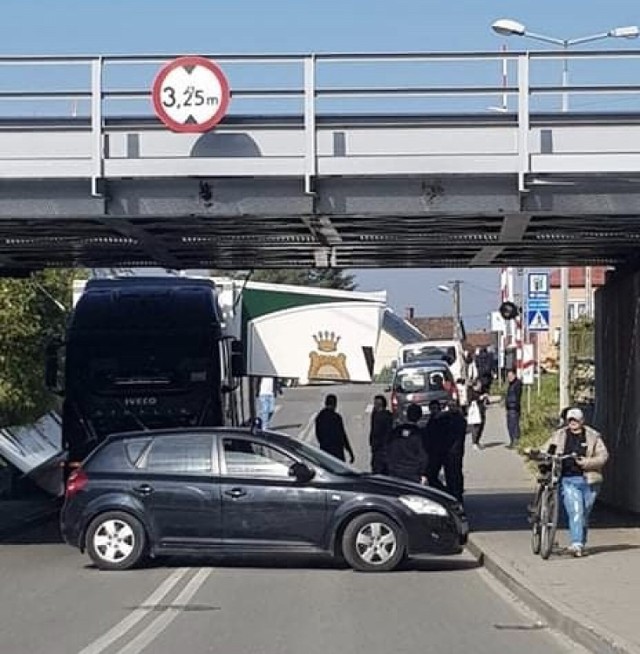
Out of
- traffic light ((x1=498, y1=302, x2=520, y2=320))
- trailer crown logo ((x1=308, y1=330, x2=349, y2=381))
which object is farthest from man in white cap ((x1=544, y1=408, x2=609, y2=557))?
traffic light ((x1=498, y1=302, x2=520, y2=320))

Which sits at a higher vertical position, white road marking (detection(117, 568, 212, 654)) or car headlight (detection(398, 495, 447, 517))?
car headlight (detection(398, 495, 447, 517))

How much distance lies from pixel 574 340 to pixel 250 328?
42.0 ft

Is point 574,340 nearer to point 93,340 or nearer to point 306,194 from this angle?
point 93,340

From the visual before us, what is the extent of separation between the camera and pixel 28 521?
24766 mm

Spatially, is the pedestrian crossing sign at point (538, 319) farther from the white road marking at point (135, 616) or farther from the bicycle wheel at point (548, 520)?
the white road marking at point (135, 616)

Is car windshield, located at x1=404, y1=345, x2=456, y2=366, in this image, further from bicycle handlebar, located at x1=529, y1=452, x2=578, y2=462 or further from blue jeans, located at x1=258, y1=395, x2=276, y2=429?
bicycle handlebar, located at x1=529, y1=452, x2=578, y2=462

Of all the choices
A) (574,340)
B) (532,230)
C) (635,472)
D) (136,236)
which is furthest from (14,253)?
(574,340)

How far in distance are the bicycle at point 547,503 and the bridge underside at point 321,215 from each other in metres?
2.89

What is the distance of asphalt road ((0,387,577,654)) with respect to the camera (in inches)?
482

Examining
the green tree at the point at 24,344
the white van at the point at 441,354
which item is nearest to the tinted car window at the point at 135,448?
the green tree at the point at 24,344

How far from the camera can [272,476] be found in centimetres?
1791

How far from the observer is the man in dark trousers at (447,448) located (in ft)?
78.1

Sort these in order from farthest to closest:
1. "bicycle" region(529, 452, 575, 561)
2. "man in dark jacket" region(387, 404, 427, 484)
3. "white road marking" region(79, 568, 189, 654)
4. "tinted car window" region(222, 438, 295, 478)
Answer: "man in dark jacket" region(387, 404, 427, 484) → "tinted car window" region(222, 438, 295, 478) → "bicycle" region(529, 452, 575, 561) → "white road marking" region(79, 568, 189, 654)

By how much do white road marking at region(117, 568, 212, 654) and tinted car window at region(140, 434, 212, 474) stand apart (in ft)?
4.06
